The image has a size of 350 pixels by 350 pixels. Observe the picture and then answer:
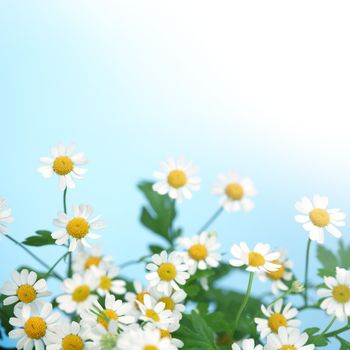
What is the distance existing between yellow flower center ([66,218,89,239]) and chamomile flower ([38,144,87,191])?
8 centimetres

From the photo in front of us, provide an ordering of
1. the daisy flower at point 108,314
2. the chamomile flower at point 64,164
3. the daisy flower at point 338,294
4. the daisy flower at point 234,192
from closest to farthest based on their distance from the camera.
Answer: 1. the daisy flower at point 108,314
2. the daisy flower at point 338,294
3. the chamomile flower at point 64,164
4. the daisy flower at point 234,192

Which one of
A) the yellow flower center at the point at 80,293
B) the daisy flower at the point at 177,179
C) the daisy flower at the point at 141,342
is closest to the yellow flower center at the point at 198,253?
the daisy flower at the point at 177,179

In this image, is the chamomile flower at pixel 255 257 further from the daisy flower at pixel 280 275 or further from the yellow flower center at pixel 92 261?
the yellow flower center at pixel 92 261

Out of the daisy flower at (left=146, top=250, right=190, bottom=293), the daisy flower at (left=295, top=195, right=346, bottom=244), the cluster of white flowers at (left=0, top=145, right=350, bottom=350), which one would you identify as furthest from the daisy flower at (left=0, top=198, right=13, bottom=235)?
the daisy flower at (left=295, top=195, right=346, bottom=244)

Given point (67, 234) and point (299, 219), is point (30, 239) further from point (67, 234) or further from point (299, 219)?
point (299, 219)

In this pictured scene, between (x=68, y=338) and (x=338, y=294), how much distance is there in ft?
1.30

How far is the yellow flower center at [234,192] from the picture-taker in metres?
1.37

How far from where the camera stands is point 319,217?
1.07m

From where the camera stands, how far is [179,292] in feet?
3.22

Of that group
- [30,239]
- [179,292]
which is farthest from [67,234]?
[179,292]

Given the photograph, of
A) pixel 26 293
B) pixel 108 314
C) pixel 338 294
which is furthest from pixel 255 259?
pixel 26 293

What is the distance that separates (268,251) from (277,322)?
0.11 m

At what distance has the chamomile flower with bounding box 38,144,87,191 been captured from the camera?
1.05 m

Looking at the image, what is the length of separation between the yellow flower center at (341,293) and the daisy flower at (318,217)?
109 millimetres
